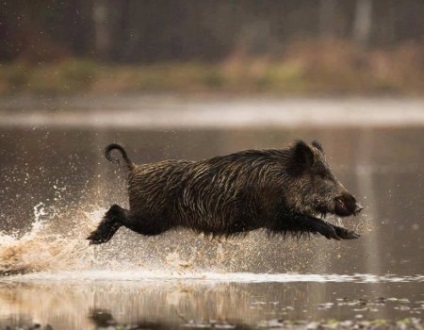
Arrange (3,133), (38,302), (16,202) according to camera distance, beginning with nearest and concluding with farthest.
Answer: (38,302)
(16,202)
(3,133)

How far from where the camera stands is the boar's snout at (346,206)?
11.1 m

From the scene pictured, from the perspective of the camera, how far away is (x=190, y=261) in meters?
11.4

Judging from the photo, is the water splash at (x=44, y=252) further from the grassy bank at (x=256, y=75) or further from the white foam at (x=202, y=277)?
the grassy bank at (x=256, y=75)

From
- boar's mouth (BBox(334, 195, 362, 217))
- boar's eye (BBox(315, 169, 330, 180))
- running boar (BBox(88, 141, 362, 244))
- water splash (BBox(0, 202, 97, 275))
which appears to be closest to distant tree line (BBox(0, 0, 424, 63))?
water splash (BBox(0, 202, 97, 275))

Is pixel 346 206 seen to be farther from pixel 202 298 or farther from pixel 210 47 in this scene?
pixel 210 47

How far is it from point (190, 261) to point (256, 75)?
98.9 ft

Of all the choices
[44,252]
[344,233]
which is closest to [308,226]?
[344,233]

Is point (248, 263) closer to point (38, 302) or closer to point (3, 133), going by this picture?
point (38, 302)

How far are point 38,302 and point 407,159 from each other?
1302 cm

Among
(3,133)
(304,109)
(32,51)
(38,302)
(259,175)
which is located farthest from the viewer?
(32,51)

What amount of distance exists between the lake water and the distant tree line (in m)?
16.3

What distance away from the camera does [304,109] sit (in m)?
35.1

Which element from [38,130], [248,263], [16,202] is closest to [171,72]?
[38,130]

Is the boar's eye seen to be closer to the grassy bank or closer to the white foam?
the white foam
